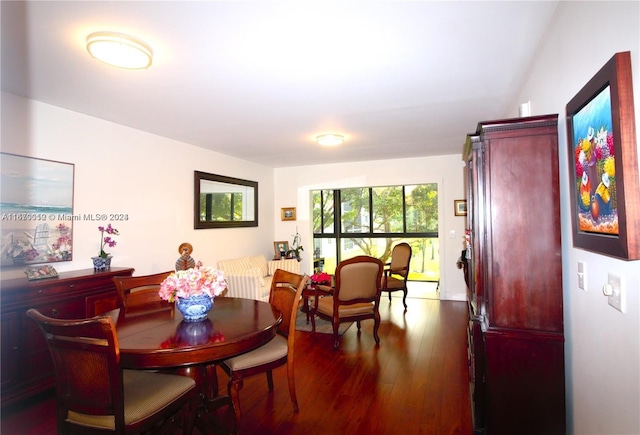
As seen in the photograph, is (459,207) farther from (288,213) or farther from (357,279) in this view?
(288,213)

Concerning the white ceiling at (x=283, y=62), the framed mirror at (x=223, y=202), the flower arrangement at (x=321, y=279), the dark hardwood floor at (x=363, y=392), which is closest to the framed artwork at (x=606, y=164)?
the white ceiling at (x=283, y=62)

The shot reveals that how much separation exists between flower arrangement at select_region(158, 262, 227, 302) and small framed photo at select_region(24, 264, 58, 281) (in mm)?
1403

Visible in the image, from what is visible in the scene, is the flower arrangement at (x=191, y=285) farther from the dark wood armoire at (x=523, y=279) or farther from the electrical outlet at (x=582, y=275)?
the electrical outlet at (x=582, y=275)

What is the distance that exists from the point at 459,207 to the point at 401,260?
1.36 metres

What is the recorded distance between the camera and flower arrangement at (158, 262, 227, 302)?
6.49 feet

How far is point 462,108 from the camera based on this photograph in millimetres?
3326

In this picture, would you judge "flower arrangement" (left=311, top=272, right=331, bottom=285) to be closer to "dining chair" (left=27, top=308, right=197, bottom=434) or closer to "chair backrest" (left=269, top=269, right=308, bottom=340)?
"chair backrest" (left=269, top=269, right=308, bottom=340)

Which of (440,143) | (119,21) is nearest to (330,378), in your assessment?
(119,21)

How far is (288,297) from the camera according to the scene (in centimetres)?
257

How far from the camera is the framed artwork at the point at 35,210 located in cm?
274

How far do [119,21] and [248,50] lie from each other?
72 cm

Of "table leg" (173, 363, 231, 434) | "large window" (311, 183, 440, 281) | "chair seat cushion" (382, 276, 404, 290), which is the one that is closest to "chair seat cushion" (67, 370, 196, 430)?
"table leg" (173, 363, 231, 434)

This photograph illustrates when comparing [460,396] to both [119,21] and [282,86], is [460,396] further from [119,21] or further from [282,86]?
[119,21]

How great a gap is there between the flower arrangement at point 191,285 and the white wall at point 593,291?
1921 mm
